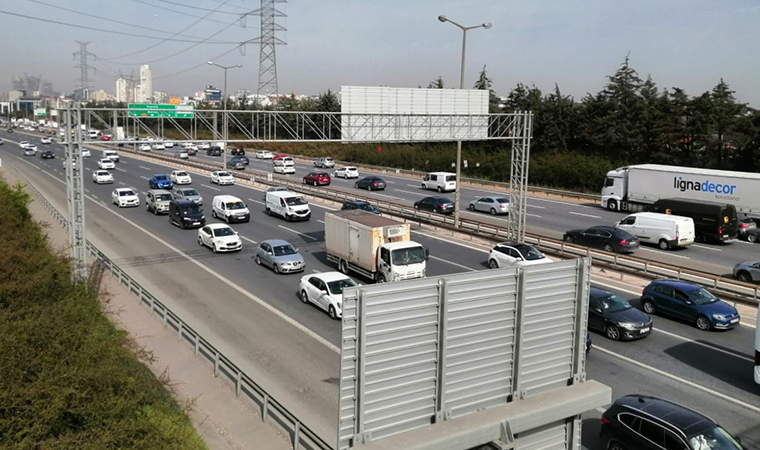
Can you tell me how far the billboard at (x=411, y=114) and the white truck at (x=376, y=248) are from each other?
580cm

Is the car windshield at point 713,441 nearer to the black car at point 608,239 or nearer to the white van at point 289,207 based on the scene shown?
the black car at point 608,239

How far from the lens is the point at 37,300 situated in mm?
14406

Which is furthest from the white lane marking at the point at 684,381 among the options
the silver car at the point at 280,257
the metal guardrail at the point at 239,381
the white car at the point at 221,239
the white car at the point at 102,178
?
the white car at the point at 102,178

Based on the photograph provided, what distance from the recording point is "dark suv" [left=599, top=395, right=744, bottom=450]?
10312 millimetres

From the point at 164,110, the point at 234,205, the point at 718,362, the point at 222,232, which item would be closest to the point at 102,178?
the point at 234,205

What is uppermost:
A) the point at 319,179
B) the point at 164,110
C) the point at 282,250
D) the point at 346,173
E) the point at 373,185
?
the point at 164,110

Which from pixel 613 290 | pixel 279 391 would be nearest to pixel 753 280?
pixel 613 290

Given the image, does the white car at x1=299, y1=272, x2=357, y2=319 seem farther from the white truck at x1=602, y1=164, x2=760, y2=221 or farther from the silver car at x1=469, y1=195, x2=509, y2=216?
the white truck at x1=602, y1=164, x2=760, y2=221

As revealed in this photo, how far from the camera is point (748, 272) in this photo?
77.9ft

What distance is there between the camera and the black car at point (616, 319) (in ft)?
57.7

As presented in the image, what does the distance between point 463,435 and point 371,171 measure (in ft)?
223

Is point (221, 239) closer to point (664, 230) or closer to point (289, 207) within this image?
point (289, 207)

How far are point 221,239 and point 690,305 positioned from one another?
64.3ft

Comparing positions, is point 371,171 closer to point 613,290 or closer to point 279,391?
point 613,290
